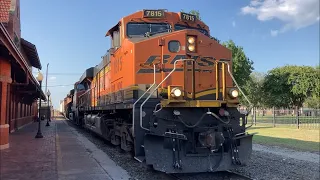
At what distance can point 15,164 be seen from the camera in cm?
869

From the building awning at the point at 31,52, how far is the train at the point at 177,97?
16.6 meters

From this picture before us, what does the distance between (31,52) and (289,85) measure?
98.1 ft

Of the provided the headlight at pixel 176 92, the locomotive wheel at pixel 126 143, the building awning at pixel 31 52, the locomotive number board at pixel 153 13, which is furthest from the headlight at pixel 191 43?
the building awning at pixel 31 52

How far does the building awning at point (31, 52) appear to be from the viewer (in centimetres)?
2373

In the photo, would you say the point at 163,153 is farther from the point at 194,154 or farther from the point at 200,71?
the point at 200,71

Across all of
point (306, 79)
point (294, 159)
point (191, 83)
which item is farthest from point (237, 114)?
point (306, 79)

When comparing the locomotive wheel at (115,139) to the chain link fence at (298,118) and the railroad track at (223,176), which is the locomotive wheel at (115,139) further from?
the chain link fence at (298,118)

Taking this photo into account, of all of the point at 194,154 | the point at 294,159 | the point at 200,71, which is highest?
the point at 200,71

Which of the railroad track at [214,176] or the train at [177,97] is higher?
the train at [177,97]

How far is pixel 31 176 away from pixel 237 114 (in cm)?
485

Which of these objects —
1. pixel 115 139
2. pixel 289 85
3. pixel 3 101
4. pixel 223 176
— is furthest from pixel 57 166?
pixel 289 85

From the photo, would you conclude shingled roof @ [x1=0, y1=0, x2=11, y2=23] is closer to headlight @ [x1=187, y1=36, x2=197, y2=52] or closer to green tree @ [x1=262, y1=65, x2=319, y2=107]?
headlight @ [x1=187, y1=36, x2=197, y2=52]

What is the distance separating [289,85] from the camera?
39.8 metres

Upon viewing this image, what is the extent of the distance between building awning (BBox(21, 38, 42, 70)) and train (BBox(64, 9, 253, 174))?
16630 mm
